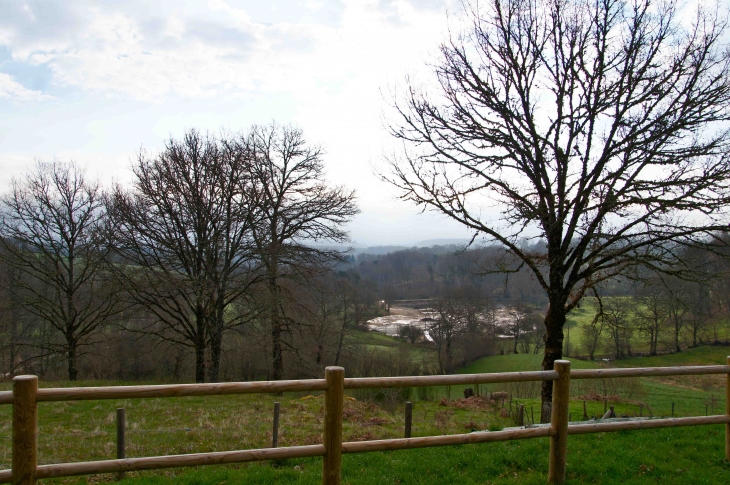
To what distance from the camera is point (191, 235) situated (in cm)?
1825

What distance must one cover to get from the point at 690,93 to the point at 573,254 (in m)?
3.89

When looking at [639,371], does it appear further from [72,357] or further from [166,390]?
[72,357]

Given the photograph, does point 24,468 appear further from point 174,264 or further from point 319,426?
point 174,264

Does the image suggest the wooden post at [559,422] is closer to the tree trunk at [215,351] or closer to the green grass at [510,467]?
the green grass at [510,467]

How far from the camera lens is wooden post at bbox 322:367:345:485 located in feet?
12.9

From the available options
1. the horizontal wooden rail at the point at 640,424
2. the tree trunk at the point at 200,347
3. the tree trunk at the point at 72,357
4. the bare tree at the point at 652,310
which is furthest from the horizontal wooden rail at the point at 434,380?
the tree trunk at the point at 72,357

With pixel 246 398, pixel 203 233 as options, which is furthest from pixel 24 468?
pixel 203 233

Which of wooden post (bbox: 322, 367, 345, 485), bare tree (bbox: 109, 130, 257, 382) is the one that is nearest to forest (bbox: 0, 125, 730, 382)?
bare tree (bbox: 109, 130, 257, 382)

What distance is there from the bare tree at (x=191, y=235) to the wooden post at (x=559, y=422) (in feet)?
46.6

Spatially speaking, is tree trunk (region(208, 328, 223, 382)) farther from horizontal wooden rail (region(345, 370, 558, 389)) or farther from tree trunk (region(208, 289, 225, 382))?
horizontal wooden rail (region(345, 370, 558, 389))

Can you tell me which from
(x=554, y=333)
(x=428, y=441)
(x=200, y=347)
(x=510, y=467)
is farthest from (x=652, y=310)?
(x=200, y=347)

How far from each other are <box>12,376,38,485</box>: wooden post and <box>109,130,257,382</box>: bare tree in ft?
43.7

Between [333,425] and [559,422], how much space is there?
244cm

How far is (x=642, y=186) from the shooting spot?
904 centimetres
